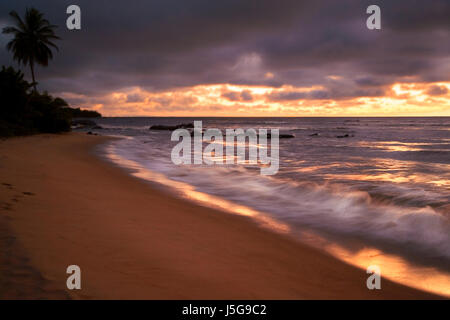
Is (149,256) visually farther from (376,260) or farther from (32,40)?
(32,40)

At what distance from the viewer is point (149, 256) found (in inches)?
154

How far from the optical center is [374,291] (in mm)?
3850

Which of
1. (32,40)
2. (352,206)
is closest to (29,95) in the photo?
(32,40)

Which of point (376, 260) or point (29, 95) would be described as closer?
point (376, 260)

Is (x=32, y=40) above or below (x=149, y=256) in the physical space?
above

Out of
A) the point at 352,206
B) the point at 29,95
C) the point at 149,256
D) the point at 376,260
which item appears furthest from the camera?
the point at 29,95

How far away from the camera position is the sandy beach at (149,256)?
3088mm

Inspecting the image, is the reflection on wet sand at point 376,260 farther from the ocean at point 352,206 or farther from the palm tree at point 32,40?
the palm tree at point 32,40

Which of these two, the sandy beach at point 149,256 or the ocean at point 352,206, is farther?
the ocean at point 352,206

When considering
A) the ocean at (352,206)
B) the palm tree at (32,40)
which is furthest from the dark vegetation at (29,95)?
the ocean at (352,206)

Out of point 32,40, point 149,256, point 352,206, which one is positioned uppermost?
point 32,40

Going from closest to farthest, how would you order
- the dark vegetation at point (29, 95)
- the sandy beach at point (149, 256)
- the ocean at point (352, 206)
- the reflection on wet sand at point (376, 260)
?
1. the sandy beach at point (149, 256)
2. the reflection on wet sand at point (376, 260)
3. the ocean at point (352, 206)
4. the dark vegetation at point (29, 95)

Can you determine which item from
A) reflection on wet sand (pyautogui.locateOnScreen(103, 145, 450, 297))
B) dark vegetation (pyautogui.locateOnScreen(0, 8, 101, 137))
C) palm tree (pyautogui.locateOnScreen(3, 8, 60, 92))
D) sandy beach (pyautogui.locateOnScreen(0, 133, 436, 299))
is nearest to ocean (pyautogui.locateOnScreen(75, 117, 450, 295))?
reflection on wet sand (pyautogui.locateOnScreen(103, 145, 450, 297))
